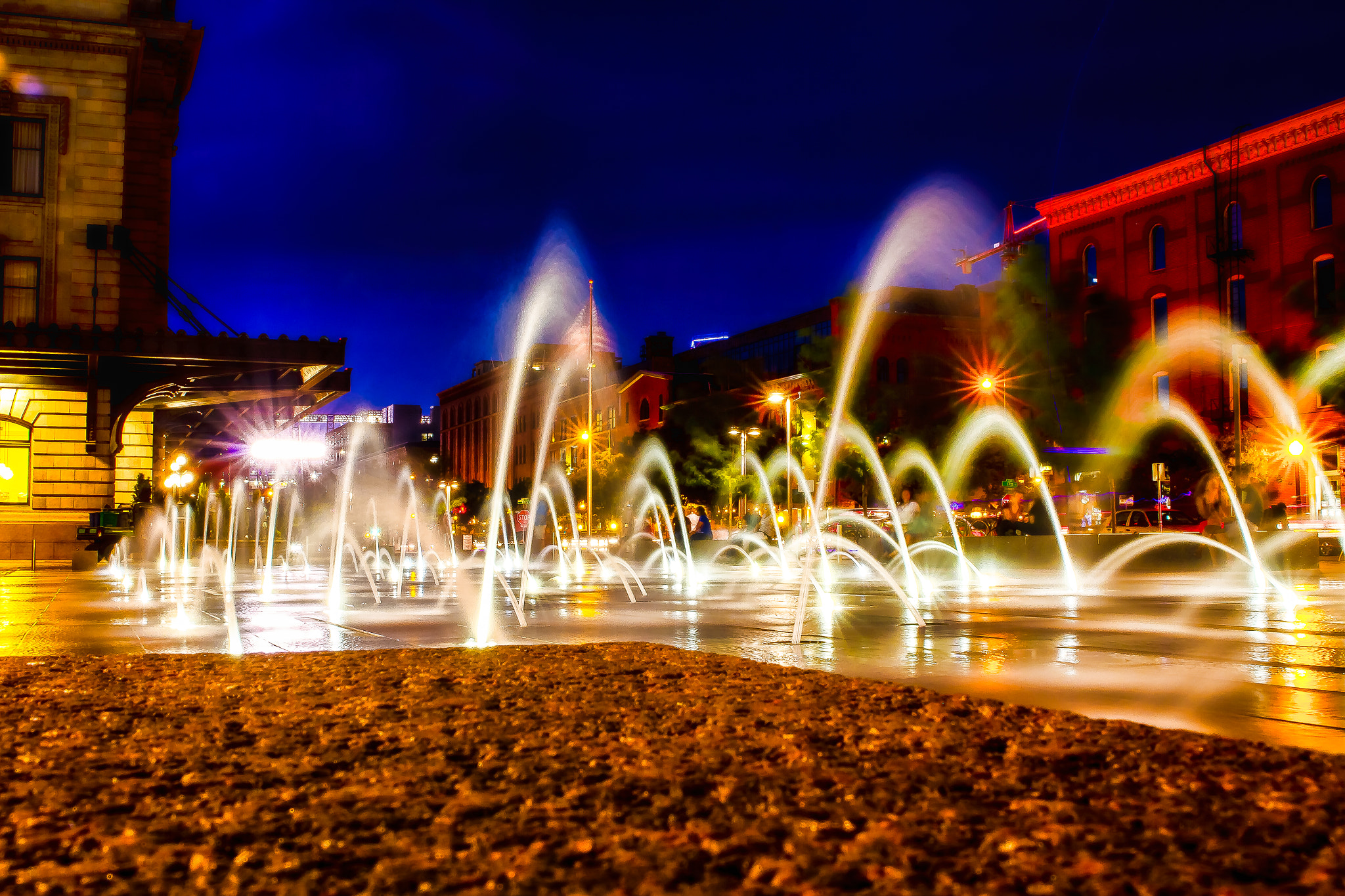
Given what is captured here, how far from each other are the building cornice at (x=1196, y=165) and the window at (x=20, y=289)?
45.0 m

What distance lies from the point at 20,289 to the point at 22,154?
12.7 feet

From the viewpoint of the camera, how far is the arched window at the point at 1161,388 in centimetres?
5594

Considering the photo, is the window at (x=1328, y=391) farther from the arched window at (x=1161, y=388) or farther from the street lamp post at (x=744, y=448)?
the street lamp post at (x=744, y=448)

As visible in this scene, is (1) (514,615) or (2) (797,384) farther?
(2) (797,384)

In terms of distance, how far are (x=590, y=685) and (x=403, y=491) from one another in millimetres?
154881

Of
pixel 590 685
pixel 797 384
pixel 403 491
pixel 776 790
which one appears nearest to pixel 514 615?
pixel 590 685

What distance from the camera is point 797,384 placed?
77375 mm

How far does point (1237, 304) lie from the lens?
5288 cm

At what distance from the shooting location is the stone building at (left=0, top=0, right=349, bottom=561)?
34.6 m

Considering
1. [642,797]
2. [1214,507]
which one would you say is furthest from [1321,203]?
[642,797]

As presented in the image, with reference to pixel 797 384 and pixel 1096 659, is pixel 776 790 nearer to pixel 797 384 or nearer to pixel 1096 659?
pixel 1096 659

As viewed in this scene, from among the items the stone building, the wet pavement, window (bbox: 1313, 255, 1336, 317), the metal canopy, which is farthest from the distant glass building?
the wet pavement

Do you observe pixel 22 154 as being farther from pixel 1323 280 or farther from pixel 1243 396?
pixel 1323 280

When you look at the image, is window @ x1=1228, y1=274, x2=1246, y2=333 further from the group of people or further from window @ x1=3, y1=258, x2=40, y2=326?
window @ x1=3, y1=258, x2=40, y2=326
